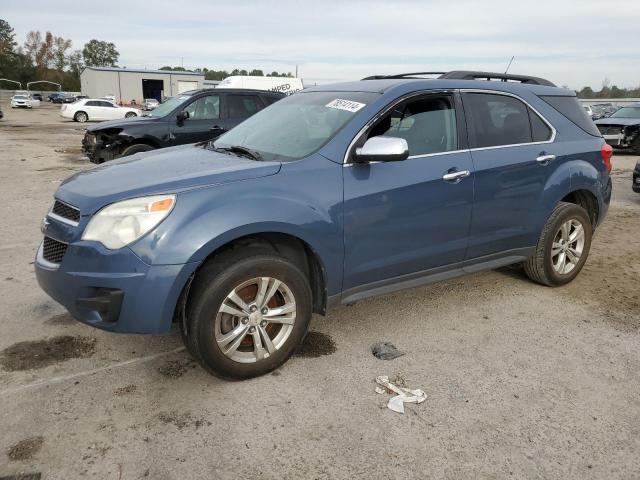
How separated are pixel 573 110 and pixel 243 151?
9.78ft

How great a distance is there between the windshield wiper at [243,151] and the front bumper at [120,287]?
3.25 feet

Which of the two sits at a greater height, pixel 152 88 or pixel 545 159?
pixel 152 88

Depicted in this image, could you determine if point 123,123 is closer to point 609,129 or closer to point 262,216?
point 262,216

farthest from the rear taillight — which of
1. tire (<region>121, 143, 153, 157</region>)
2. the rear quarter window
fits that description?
tire (<region>121, 143, 153, 157</region>)

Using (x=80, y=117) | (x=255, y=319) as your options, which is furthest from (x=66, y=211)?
(x=80, y=117)

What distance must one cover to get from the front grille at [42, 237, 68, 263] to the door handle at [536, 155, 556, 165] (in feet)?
11.4

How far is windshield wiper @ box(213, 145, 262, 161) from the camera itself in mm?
3466

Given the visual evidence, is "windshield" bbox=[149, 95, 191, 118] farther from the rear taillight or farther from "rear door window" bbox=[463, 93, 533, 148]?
the rear taillight

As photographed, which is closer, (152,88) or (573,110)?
(573,110)

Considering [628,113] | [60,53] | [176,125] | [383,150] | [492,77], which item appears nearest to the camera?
[383,150]

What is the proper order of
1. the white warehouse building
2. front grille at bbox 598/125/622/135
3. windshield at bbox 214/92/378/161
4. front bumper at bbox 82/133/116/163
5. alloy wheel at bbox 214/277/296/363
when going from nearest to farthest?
alloy wheel at bbox 214/277/296/363 → windshield at bbox 214/92/378/161 → front bumper at bbox 82/133/116/163 → front grille at bbox 598/125/622/135 → the white warehouse building

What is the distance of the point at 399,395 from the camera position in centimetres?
301

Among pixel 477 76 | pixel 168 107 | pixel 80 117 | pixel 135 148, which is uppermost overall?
pixel 477 76

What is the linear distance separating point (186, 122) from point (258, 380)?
790 centimetres
